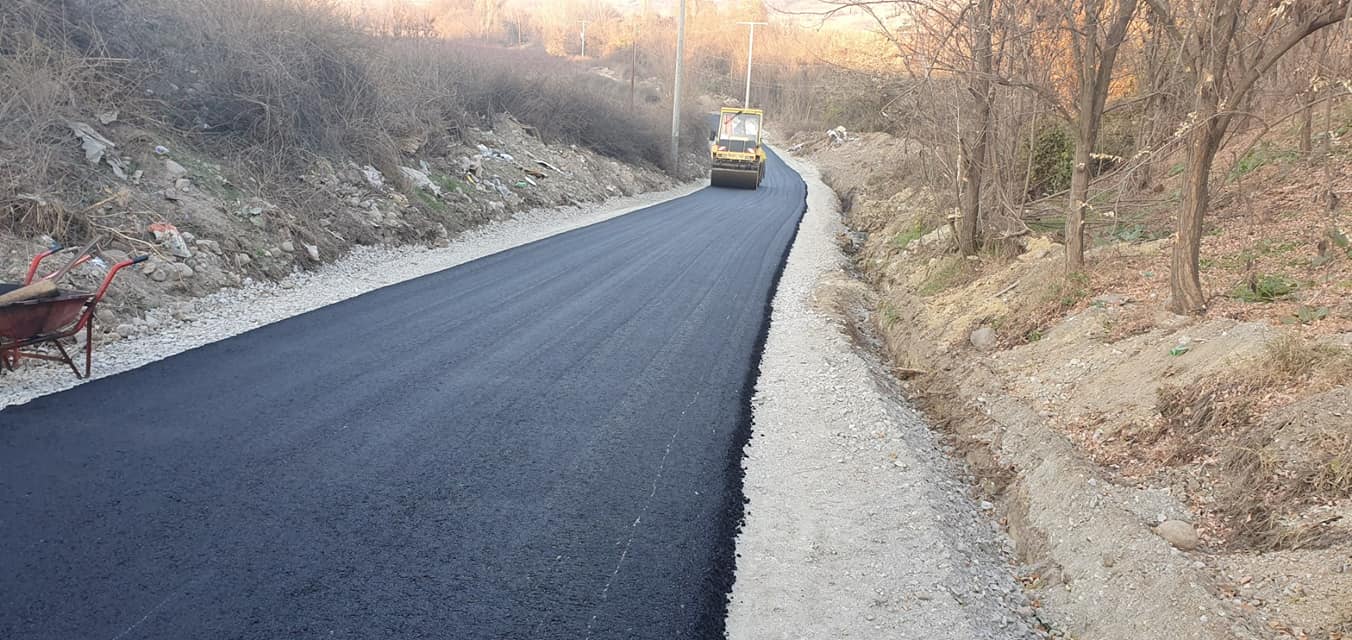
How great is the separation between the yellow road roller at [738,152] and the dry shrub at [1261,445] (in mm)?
25556

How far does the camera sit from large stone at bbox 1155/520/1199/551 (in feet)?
14.2

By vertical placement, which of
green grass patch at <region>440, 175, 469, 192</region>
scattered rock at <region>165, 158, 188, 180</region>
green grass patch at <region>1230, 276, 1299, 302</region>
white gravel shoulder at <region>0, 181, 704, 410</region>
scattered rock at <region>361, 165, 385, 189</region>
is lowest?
white gravel shoulder at <region>0, 181, 704, 410</region>

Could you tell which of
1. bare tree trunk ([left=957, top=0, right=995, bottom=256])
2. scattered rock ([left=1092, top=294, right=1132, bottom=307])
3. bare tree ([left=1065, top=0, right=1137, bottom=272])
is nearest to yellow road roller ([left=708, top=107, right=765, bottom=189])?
bare tree trunk ([left=957, top=0, right=995, bottom=256])

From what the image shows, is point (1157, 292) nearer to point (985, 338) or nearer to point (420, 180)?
point (985, 338)

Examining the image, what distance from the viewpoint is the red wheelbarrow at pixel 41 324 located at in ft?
19.3

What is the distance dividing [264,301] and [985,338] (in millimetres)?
8151

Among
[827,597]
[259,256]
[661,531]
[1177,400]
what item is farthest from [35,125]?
[1177,400]

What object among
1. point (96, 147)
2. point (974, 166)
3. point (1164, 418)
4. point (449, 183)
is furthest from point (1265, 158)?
point (96, 147)

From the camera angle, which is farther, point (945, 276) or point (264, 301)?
point (945, 276)

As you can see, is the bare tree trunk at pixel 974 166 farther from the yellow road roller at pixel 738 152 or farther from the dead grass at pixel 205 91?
the yellow road roller at pixel 738 152

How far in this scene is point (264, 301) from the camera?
31.4 feet

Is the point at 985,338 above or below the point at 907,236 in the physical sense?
above

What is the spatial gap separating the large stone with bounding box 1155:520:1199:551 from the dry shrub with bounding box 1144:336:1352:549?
17 centimetres

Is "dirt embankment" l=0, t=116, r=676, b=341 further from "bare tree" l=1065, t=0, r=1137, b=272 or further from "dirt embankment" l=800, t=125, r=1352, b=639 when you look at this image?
"bare tree" l=1065, t=0, r=1137, b=272
